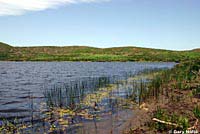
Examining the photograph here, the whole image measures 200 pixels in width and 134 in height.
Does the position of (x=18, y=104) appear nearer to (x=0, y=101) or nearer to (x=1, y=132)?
(x=0, y=101)

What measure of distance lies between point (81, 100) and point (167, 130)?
12.1m

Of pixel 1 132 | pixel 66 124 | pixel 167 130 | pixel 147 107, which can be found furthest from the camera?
pixel 147 107

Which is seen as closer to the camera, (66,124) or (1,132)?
(1,132)

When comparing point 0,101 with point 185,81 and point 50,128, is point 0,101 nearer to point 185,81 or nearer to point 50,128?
point 50,128

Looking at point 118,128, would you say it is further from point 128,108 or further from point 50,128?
point 128,108

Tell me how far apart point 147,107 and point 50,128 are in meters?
7.84

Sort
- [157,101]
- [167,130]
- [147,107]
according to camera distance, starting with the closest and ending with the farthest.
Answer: [167,130], [147,107], [157,101]

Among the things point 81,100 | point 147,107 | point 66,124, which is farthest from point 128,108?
point 66,124

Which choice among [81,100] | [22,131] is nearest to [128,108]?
[81,100]

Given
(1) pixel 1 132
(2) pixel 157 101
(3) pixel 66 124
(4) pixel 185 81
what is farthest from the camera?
(4) pixel 185 81

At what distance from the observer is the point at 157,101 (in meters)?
22.0

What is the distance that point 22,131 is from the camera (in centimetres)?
1540

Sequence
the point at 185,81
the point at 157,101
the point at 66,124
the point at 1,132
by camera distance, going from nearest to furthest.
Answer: the point at 1,132, the point at 66,124, the point at 157,101, the point at 185,81

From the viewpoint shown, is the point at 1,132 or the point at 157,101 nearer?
the point at 1,132
